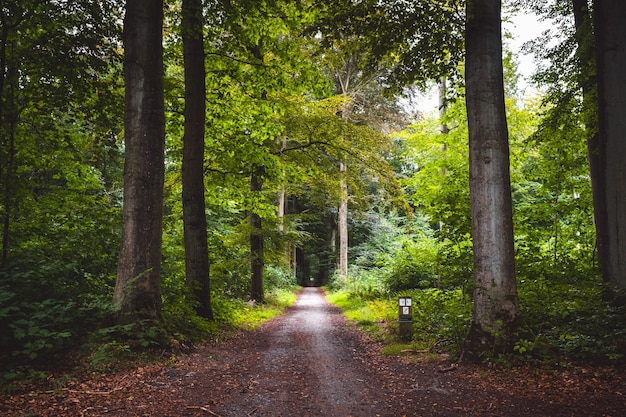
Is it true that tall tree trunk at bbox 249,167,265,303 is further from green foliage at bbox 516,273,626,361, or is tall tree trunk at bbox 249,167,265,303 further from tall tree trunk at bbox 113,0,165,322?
green foliage at bbox 516,273,626,361

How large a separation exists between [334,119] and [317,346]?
7415 millimetres

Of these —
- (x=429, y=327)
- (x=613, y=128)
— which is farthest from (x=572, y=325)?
(x=613, y=128)

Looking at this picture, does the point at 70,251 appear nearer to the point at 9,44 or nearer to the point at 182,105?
the point at 9,44

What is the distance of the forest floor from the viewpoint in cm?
Answer: 412

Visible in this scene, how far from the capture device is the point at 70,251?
6.82m

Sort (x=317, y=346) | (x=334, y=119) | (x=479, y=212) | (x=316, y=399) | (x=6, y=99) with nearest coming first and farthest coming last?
1. (x=316, y=399)
2. (x=479, y=212)
3. (x=6, y=99)
4. (x=317, y=346)
5. (x=334, y=119)

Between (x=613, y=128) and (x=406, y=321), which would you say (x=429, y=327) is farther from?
(x=613, y=128)

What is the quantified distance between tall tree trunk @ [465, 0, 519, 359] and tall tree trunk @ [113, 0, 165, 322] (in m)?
5.07

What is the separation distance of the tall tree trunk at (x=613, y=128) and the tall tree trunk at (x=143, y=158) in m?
7.43

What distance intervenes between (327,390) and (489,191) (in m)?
3.68

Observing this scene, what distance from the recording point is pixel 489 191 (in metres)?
5.85

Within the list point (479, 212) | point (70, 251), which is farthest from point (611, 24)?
point (70, 251)

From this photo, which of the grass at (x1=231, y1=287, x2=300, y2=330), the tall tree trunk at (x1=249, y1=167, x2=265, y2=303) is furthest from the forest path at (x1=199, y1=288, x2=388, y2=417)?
the tall tree trunk at (x1=249, y1=167, x2=265, y2=303)

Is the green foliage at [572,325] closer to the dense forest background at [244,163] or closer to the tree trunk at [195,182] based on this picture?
the dense forest background at [244,163]
